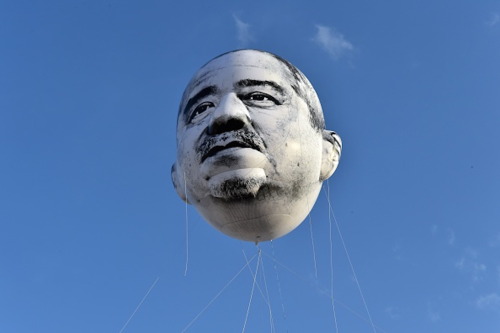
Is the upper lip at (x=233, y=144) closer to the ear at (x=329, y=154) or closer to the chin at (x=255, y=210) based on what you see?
the chin at (x=255, y=210)

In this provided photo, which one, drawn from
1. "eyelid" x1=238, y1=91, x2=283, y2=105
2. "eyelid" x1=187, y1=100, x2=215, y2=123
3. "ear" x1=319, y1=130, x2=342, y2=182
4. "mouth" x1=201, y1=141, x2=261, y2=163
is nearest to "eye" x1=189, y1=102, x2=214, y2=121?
"eyelid" x1=187, y1=100, x2=215, y2=123

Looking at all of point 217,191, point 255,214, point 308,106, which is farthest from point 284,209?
point 308,106

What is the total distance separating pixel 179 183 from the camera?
904 centimetres

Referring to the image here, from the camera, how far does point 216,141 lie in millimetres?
7949

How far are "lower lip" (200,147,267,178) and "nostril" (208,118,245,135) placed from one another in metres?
0.28

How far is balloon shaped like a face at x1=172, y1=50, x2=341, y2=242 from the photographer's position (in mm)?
7867

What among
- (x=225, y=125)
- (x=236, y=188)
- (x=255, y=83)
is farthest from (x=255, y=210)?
(x=255, y=83)

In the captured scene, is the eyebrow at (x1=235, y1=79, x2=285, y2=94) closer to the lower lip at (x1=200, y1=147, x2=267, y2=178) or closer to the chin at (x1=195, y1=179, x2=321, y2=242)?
the lower lip at (x1=200, y1=147, x2=267, y2=178)

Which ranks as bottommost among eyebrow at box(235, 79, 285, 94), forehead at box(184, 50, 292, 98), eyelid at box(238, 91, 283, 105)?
eyelid at box(238, 91, 283, 105)

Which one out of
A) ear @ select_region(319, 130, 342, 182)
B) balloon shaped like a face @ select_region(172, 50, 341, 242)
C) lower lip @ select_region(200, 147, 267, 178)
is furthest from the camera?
ear @ select_region(319, 130, 342, 182)

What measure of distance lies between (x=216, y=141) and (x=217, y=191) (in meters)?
0.59

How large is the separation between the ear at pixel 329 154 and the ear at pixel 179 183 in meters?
1.82

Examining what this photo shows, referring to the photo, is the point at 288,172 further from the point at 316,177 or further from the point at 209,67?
the point at 209,67

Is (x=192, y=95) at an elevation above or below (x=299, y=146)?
above
